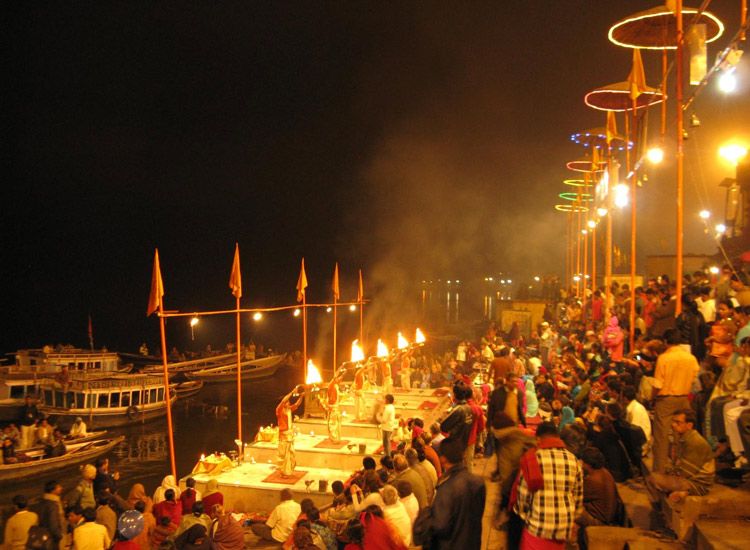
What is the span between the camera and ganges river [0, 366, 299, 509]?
2725 centimetres

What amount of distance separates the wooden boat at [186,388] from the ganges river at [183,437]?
49 cm

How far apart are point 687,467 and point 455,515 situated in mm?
3689

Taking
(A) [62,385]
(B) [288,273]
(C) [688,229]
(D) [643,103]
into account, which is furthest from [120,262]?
(D) [643,103]

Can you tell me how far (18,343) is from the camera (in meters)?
93.7

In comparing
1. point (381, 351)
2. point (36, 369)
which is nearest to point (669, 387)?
point (381, 351)

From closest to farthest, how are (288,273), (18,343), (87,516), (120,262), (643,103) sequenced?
(87,516) → (643,103) → (18,343) → (120,262) → (288,273)

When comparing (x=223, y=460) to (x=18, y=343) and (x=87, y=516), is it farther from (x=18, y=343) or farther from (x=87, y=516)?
(x=18, y=343)

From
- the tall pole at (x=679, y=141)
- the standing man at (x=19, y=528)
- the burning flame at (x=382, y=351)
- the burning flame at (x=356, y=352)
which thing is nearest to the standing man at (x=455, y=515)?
the tall pole at (x=679, y=141)

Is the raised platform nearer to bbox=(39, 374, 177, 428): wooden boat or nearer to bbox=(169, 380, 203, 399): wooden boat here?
bbox=(39, 374, 177, 428): wooden boat

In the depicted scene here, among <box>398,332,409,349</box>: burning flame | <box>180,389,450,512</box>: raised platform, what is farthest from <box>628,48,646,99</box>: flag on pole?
<box>398,332,409,349</box>: burning flame

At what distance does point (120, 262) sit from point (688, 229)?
16922 centimetres

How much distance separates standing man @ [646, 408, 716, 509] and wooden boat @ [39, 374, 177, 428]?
33.1 m

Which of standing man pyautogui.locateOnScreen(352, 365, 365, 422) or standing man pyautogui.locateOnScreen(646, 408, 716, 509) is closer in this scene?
standing man pyautogui.locateOnScreen(646, 408, 716, 509)

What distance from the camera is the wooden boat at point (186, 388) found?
46.3 meters
